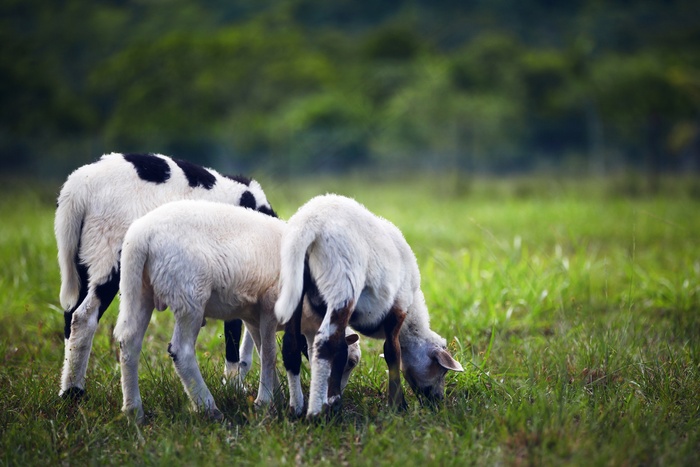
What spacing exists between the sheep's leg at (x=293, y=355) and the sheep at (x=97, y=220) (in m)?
1.09

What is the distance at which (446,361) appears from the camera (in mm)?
3523

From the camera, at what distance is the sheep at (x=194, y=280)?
3188 mm

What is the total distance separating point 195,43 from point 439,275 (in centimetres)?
1575

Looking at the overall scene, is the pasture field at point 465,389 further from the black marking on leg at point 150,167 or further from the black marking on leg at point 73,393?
the black marking on leg at point 150,167

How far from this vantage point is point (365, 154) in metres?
24.6

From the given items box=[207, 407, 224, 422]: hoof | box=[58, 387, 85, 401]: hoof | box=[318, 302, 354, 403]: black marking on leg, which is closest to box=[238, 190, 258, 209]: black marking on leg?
box=[318, 302, 354, 403]: black marking on leg

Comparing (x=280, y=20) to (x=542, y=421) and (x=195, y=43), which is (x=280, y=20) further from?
(x=542, y=421)

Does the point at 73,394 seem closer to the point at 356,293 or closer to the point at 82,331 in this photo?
the point at 82,331

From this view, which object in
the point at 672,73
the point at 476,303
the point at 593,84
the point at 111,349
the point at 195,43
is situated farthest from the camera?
the point at 593,84

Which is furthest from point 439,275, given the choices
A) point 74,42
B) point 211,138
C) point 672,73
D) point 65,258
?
point 74,42

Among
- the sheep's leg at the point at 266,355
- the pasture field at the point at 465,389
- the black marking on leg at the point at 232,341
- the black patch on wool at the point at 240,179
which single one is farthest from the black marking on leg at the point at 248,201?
the pasture field at the point at 465,389

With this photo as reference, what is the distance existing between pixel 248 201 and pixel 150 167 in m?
0.62

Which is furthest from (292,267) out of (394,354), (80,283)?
(80,283)

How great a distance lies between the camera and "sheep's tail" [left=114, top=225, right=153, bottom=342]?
318cm
